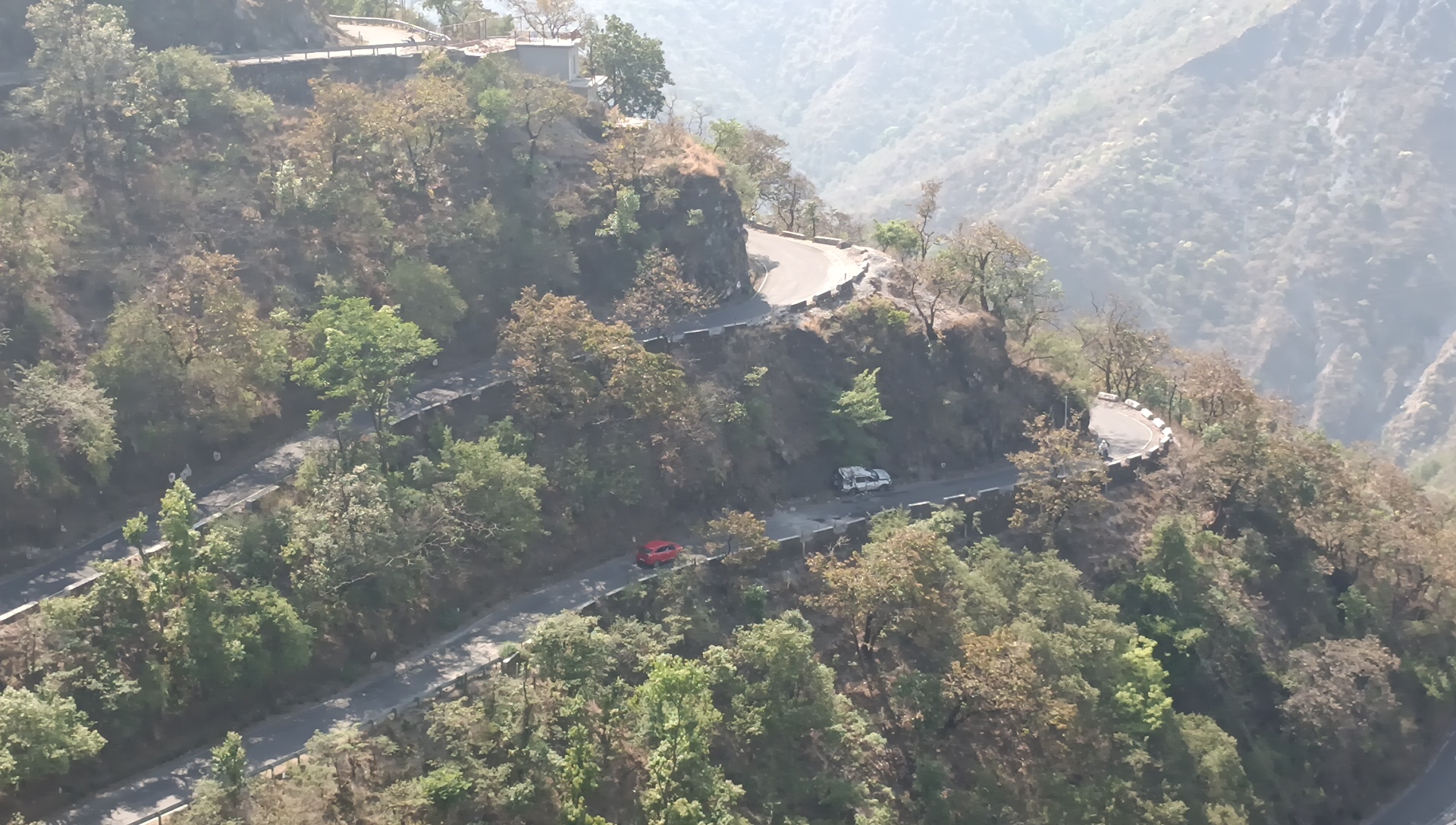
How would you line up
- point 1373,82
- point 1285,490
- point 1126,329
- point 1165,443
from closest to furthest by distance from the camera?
point 1285,490
point 1165,443
point 1126,329
point 1373,82

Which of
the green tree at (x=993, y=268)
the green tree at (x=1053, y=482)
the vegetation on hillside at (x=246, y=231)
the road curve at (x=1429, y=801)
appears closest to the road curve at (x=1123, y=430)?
the green tree at (x=1053, y=482)

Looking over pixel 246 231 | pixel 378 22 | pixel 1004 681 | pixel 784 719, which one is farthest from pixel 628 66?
pixel 1004 681

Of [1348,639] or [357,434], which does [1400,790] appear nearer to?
[1348,639]

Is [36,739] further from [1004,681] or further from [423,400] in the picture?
[1004,681]

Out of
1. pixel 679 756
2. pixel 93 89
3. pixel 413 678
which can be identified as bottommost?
pixel 679 756

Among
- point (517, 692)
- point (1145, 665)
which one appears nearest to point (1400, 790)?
point (1145, 665)

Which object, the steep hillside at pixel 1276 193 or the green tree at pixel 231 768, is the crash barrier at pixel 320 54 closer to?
the green tree at pixel 231 768
